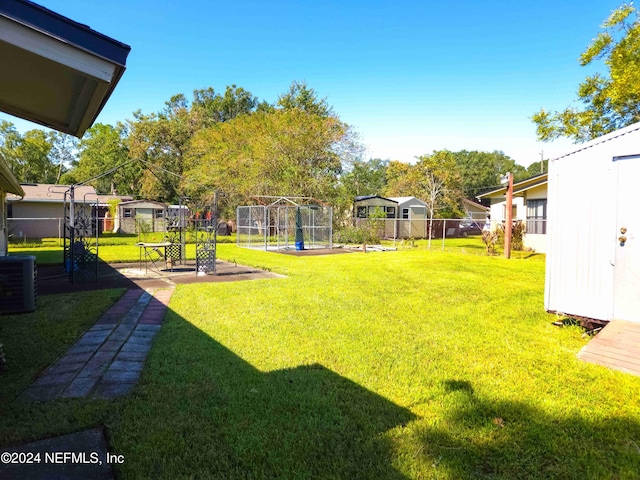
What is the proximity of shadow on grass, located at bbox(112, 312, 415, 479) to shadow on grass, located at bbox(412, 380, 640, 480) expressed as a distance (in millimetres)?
337

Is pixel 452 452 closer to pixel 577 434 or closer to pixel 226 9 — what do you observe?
pixel 577 434

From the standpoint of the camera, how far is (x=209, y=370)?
370cm

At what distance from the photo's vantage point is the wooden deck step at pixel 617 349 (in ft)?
12.4

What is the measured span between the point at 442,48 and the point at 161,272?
40.9 feet

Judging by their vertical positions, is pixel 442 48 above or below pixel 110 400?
above

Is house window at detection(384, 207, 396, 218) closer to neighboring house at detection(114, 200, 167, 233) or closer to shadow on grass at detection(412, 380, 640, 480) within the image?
neighboring house at detection(114, 200, 167, 233)

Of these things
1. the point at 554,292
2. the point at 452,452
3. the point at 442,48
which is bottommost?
the point at 452,452

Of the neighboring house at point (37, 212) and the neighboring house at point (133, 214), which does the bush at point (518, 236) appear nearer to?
the neighboring house at point (37, 212)

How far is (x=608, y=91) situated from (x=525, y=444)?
668 inches

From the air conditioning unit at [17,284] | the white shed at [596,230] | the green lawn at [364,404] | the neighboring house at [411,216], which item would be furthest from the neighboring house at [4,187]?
the neighboring house at [411,216]

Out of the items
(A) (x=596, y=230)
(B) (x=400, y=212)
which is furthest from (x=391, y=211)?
(A) (x=596, y=230)

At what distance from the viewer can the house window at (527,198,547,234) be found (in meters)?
15.4

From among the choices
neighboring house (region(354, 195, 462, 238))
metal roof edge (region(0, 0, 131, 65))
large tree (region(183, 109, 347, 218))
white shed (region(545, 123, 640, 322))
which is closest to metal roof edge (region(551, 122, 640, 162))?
white shed (region(545, 123, 640, 322))

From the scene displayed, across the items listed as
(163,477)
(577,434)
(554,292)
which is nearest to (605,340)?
(554,292)
